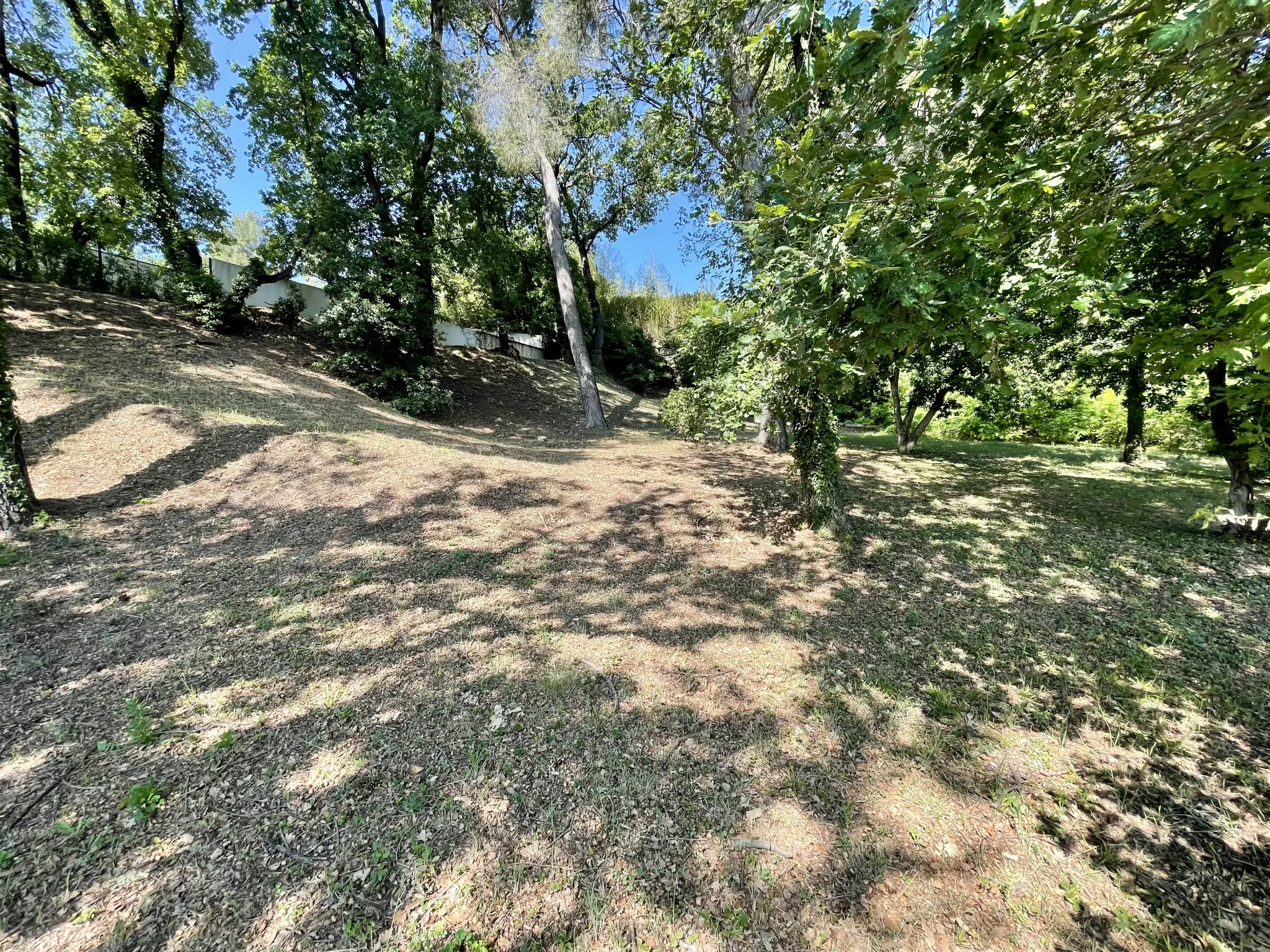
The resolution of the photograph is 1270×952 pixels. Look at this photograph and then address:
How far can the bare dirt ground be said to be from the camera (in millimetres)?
1776

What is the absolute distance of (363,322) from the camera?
33.7ft

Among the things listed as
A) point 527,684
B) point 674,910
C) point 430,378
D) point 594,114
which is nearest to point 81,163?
point 430,378

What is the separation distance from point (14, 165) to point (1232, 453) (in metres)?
20.5

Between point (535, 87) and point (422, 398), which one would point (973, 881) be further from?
point (535, 87)

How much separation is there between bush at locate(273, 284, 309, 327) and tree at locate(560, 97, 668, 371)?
357 inches

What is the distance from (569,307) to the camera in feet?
39.7

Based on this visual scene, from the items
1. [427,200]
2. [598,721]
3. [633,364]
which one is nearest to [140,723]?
[598,721]

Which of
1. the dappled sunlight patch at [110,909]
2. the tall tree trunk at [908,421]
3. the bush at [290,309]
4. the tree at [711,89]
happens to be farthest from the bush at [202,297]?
the tall tree trunk at [908,421]

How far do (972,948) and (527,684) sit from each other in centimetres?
233

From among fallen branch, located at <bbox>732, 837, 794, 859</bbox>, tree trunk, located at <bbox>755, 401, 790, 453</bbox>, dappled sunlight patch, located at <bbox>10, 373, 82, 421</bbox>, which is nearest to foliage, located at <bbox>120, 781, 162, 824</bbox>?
fallen branch, located at <bbox>732, 837, 794, 859</bbox>

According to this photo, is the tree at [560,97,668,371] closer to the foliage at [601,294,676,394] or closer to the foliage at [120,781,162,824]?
the foliage at [601,294,676,394]

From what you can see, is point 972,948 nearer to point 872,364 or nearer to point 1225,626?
point 872,364

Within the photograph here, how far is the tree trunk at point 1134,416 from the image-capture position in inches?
261

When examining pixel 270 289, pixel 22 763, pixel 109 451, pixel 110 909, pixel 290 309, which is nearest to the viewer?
pixel 110 909
